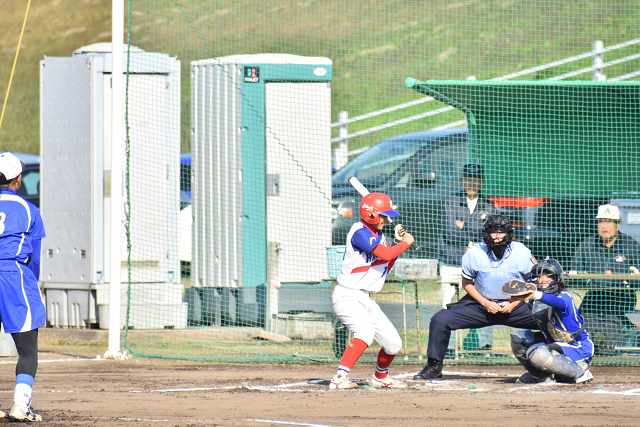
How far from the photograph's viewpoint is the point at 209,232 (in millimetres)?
10680

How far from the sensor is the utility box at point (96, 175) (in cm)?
1008

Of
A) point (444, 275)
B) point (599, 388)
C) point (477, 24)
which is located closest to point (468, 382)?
point (599, 388)

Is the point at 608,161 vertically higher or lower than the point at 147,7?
lower

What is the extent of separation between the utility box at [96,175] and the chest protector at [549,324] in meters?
4.56

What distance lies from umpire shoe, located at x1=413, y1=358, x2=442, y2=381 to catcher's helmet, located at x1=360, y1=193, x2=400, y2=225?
138cm

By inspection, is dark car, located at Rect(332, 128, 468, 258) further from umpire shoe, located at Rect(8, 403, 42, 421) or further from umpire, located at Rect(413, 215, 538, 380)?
umpire shoe, located at Rect(8, 403, 42, 421)

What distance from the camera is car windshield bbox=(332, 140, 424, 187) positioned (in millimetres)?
11048

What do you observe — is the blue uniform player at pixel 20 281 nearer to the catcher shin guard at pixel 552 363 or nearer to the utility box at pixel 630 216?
the catcher shin guard at pixel 552 363

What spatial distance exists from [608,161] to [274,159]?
174 inches

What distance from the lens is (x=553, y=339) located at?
7.45 metres

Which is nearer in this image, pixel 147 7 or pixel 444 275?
pixel 444 275

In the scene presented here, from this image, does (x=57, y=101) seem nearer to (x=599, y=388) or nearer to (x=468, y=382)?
(x=468, y=382)

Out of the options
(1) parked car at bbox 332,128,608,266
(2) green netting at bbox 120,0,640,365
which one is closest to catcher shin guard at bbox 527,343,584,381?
(2) green netting at bbox 120,0,640,365

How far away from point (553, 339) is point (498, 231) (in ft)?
3.41
